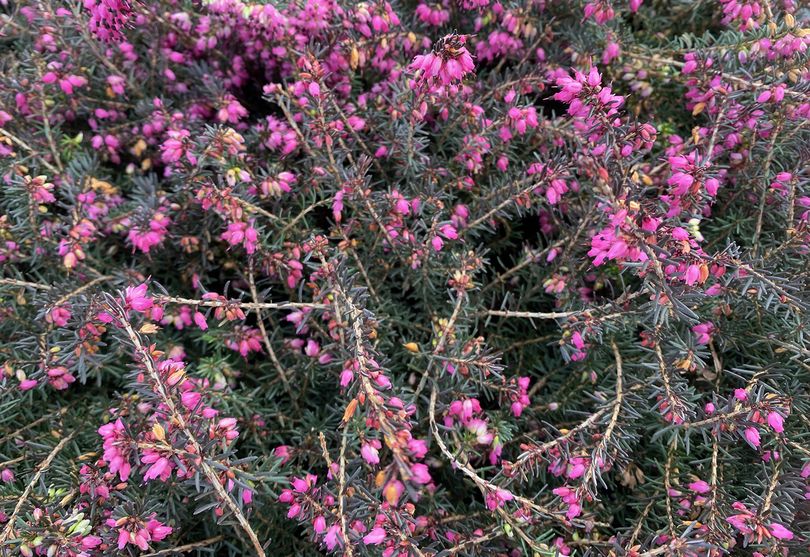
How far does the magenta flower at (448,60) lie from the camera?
1.78 m

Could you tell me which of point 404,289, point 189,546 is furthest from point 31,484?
point 404,289

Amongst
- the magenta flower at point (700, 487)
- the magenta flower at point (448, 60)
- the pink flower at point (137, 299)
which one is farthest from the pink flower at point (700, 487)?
the pink flower at point (137, 299)

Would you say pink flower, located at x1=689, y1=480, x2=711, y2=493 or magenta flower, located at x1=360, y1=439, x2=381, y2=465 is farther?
pink flower, located at x1=689, y1=480, x2=711, y2=493

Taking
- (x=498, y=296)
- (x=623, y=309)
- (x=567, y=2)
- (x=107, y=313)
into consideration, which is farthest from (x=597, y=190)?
(x=107, y=313)

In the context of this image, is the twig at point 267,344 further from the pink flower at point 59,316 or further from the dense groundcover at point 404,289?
the pink flower at point 59,316

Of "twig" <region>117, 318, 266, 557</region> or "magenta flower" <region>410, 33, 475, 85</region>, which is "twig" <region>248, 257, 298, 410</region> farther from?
"magenta flower" <region>410, 33, 475, 85</region>

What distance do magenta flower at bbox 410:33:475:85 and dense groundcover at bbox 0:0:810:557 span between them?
13 mm

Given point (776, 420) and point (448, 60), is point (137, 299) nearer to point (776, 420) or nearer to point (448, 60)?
point (448, 60)

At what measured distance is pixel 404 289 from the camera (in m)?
2.56

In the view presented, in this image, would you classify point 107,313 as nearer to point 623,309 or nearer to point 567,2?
point 623,309

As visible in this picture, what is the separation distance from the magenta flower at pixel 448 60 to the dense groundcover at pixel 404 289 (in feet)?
0.04

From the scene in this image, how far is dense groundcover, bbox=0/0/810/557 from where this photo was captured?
73.7 inches

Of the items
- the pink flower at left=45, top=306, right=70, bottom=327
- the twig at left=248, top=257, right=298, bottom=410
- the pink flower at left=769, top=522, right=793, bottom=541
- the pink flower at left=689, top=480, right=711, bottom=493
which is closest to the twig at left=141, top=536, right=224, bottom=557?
the twig at left=248, top=257, right=298, bottom=410

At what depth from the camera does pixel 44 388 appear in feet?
8.48
